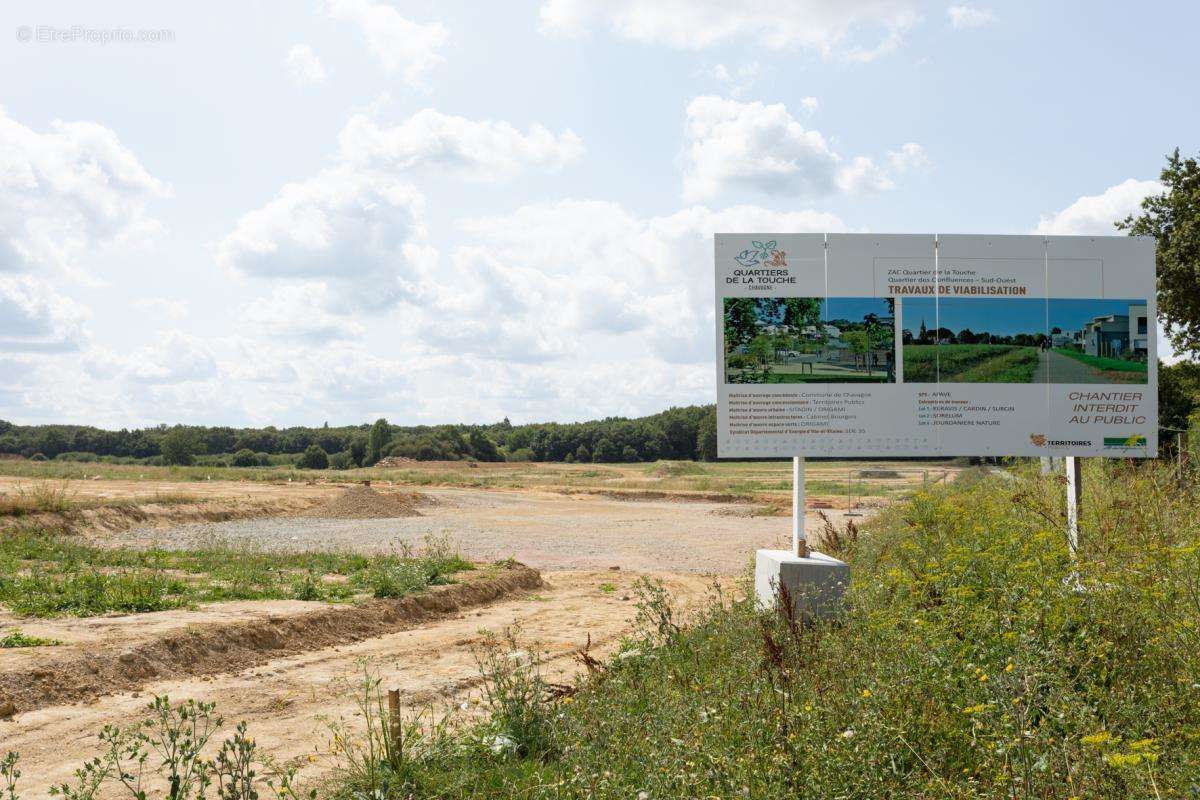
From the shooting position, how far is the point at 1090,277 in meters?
9.93

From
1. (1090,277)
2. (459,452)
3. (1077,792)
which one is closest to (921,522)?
(1090,277)

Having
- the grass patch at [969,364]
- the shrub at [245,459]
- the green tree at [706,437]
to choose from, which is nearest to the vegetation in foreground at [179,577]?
→ the grass patch at [969,364]

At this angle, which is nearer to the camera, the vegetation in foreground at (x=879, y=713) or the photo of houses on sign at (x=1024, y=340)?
the vegetation in foreground at (x=879, y=713)

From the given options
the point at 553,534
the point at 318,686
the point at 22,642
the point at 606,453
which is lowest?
the point at 553,534

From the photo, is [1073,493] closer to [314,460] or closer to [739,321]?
[739,321]

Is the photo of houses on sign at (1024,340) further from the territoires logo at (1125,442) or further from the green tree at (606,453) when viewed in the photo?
the green tree at (606,453)

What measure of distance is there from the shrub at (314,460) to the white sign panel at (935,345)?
86.0m

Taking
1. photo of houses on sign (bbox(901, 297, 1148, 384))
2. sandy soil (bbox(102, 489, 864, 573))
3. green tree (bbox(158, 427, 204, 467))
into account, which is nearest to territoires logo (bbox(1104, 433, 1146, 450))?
photo of houses on sign (bbox(901, 297, 1148, 384))

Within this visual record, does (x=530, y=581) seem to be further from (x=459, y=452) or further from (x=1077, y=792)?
(x=459, y=452)

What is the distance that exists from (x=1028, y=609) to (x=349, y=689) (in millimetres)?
6201

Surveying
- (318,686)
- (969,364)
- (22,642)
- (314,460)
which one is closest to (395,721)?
(318,686)

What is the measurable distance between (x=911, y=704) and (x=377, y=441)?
9650 cm

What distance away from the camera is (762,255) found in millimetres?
9547

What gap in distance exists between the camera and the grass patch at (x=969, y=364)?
977cm
